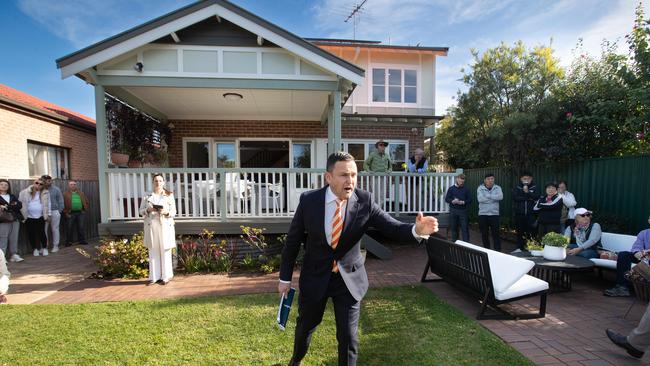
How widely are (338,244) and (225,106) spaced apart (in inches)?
294

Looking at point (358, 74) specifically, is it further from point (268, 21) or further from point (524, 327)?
point (524, 327)

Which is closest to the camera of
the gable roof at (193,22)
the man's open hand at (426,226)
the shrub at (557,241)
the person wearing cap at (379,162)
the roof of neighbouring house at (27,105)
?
the man's open hand at (426,226)

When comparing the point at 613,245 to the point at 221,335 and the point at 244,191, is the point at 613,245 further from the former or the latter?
the point at 244,191

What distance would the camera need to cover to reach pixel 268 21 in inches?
245

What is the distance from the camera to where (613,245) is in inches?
217

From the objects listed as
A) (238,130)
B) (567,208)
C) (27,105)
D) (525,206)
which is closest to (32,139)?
(27,105)

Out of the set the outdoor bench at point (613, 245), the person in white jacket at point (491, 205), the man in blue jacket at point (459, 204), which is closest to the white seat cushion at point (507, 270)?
the outdoor bench at point (613, 245)

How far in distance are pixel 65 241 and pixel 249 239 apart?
5769mm

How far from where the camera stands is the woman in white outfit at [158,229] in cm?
532

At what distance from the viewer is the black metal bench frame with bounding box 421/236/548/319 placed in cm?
376

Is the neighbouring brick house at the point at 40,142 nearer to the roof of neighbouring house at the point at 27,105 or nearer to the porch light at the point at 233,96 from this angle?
the roof of neighbouring house at the point at 27,105

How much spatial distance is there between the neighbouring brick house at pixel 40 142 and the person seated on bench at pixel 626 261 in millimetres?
12605

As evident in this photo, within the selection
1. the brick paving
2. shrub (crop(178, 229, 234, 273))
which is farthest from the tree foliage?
shrub (crop(178, 229, 234, 273))

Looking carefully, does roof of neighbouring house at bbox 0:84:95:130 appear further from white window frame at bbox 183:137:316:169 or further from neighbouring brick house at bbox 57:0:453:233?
white window frame at bbox 183:137:316:169
